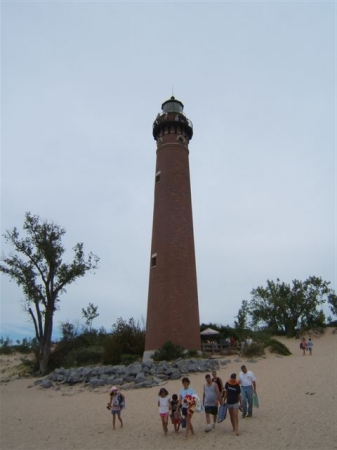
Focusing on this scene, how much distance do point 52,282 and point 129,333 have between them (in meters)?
7.48

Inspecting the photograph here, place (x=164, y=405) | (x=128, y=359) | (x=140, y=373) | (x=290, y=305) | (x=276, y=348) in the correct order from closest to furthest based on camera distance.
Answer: (x=164, y=405) < (x=140, y=373) < (x=128, y=359) < (x=276, y=348) < (x=290, y=305)

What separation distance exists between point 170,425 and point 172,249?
13.6m

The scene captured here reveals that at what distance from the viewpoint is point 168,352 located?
837 inches

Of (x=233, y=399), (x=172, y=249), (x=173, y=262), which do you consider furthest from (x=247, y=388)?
(x=172, y=249)

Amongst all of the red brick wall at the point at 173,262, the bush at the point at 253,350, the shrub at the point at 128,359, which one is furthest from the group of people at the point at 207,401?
the bush at the point at 253,350

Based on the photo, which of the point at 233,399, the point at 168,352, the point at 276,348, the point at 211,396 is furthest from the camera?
the point at 276,348

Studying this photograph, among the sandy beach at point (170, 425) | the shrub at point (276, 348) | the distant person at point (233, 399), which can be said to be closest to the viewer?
the sandy beach at point (170, 425)

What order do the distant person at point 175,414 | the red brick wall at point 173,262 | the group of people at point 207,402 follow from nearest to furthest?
1. the group of people at point 207,402
2. the distant person at point 175,414
3. the red brick wall at point 173,262

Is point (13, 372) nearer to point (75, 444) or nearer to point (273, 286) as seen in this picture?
point (75, 444)

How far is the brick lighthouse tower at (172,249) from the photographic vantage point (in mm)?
22578

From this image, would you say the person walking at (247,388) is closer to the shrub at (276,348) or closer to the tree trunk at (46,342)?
the shrub at (276,348)

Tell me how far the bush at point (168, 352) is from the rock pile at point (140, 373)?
944mm

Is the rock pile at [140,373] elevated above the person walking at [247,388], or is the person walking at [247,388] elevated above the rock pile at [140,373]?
the person walking at [247,388]

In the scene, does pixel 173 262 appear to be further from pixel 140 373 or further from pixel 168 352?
pixel 140 373
